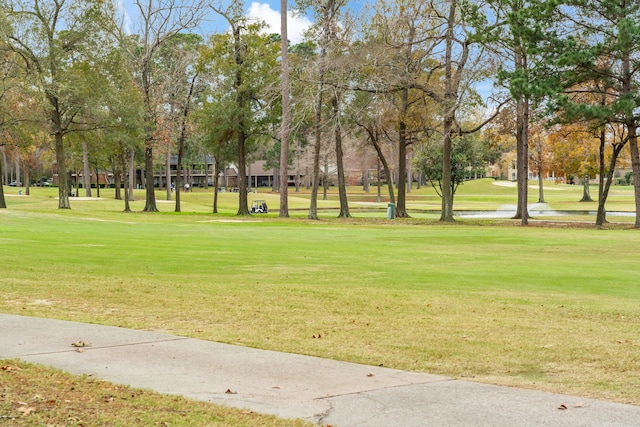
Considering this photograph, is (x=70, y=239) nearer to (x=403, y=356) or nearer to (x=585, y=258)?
(x=585, y=258)

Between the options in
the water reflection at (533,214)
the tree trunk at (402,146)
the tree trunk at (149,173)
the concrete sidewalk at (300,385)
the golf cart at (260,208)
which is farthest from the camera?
the golf cart at (260,208)

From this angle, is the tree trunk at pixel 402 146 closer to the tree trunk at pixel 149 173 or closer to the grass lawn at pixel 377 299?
the tree trunk at pixel 149 173

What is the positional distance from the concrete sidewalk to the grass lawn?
59 centimetres

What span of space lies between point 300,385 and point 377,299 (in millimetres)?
5959

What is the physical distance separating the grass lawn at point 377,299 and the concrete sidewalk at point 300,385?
1.93 ft

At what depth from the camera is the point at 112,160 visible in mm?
74375

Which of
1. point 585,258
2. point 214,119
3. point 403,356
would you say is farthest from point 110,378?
point 214,119

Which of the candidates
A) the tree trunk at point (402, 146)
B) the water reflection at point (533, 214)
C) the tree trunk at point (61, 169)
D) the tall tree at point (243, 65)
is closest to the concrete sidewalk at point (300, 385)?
the tree trunk at point (402, 146)

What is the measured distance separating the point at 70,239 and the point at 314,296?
45.8 ft

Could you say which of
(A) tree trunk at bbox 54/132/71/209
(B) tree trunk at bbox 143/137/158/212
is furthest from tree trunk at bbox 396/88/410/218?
(A) tree trunk at bbox 54/132/71/209

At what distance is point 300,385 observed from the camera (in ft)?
23.1

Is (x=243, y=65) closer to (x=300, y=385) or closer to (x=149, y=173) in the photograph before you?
(x=149, y=173)

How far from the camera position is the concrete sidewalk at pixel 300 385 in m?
6.08

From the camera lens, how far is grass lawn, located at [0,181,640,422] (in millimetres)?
8617
